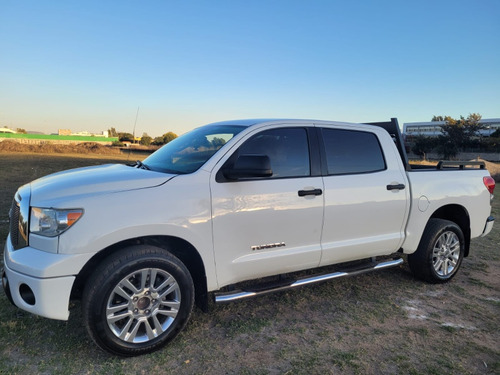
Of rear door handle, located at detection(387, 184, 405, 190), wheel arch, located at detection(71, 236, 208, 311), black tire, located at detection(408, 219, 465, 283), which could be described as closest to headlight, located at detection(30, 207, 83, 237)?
wheel arch, located at detection(71, 236, 208, 311)

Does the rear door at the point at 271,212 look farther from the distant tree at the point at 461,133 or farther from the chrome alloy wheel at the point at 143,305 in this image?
the distant tree at the point at 461,133

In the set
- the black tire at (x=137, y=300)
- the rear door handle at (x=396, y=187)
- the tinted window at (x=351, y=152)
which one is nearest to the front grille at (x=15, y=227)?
the black tire at (x=137, y=300)

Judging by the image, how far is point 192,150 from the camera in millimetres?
3672

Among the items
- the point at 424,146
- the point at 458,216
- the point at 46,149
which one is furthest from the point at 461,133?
the point at 458,216

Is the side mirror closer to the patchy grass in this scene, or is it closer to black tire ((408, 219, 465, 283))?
the patchy grass

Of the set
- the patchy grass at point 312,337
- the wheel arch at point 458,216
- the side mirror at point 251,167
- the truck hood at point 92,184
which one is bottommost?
the patchy grass at point 312,337

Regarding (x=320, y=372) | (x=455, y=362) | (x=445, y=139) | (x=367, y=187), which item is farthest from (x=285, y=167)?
(x=445, y=139)

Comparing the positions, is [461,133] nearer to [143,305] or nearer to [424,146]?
[424,146]

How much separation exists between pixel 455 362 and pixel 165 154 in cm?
327

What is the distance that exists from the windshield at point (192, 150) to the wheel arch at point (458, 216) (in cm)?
301

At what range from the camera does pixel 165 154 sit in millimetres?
3926

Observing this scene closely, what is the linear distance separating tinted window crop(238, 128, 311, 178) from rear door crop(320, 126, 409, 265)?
248mm

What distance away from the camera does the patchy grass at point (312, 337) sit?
110 inches

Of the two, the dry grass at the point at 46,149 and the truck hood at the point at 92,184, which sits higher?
the dry grass at the point at 46,149
